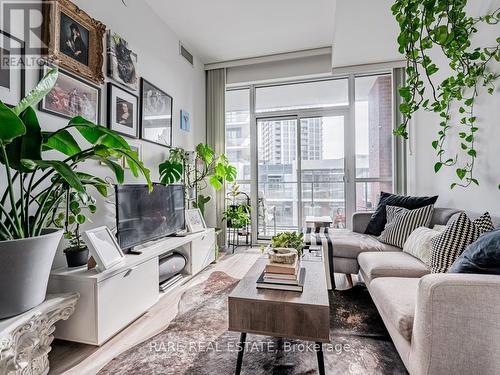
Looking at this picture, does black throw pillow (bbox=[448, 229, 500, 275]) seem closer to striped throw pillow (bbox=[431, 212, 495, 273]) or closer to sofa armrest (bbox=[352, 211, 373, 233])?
striped throw pillow (bbox=[431, 212, 495, 273])

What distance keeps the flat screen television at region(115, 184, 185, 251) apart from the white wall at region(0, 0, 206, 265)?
0.30 metres

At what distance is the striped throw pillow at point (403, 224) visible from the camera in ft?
7.71

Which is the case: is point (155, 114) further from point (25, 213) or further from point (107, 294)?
point (107, 294)

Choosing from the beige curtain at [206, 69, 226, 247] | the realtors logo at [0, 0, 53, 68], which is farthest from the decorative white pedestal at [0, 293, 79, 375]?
the beige curtain at [206, 69, 226, 247]

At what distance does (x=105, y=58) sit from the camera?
238 centimetres

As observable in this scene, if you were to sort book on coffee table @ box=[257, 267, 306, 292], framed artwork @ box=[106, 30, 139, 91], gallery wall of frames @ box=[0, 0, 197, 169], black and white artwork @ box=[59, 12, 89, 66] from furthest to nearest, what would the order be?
framed artwork @ box=[106, 30, 139, 91]
black and white artwork @ box=[59, 12, 89, 66]
gallery wall of frames @ box=[0, 0, 197, 169]
book on coffee table @ box=[257, 267, 306, 292]

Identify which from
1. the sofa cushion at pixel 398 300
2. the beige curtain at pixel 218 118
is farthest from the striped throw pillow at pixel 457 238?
the beige curtain at pixel 218 118

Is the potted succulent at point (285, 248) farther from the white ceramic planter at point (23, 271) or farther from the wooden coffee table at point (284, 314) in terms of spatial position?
the white ceramic planter at point (23, 271)

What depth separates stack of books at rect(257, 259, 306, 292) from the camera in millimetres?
1417

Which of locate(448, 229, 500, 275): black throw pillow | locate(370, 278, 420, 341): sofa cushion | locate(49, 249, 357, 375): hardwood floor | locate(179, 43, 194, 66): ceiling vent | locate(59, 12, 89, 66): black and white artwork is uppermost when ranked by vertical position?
locate(179, 43, 194, 66): ceiling vent

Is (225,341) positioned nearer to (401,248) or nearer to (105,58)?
(401,248)

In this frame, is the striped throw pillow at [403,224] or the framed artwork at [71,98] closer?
the framed artwork at [71,98]

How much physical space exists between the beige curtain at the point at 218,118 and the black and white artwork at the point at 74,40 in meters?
2.29

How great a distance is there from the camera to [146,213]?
7.86 feet
